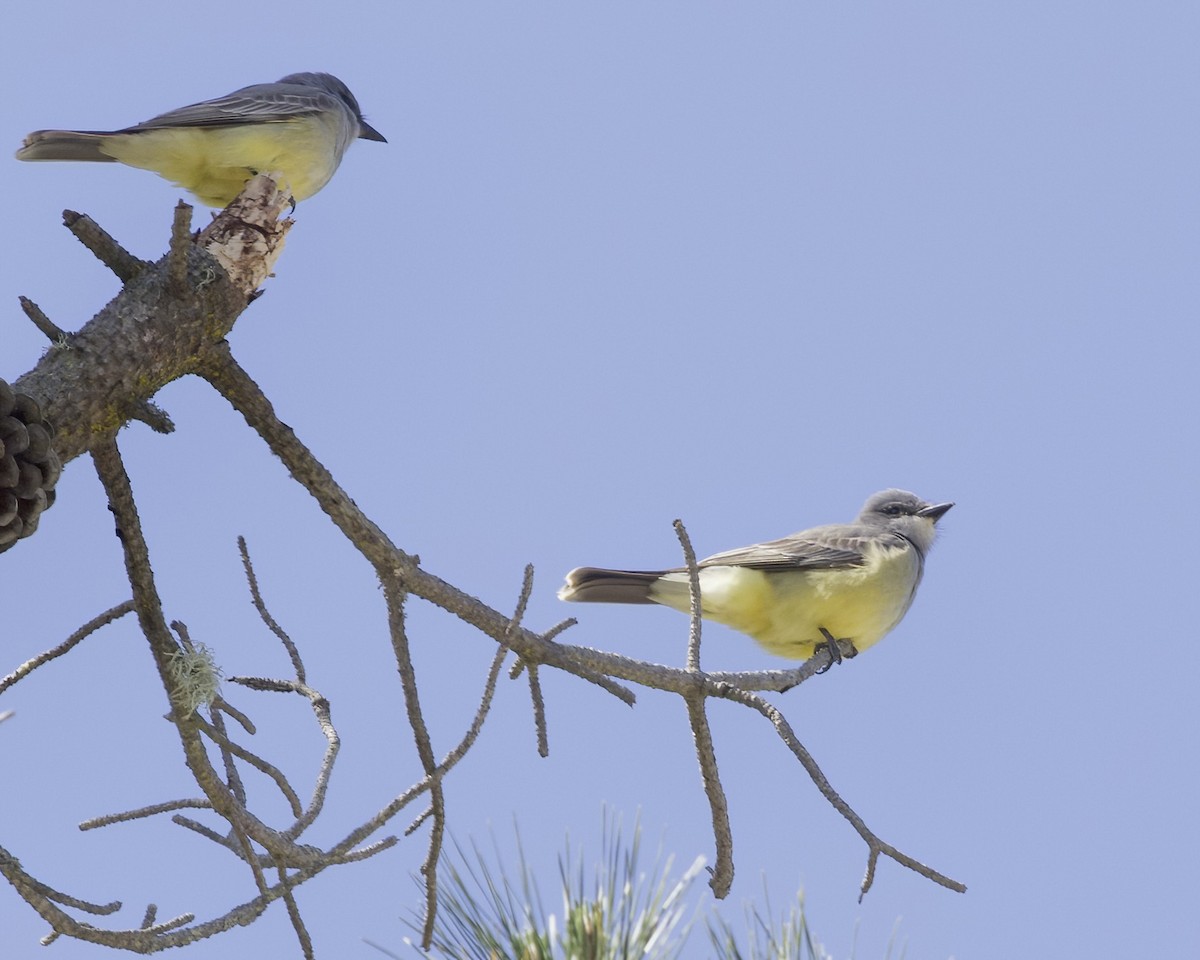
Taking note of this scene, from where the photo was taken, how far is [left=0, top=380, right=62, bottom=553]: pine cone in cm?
242

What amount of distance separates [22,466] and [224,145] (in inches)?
120

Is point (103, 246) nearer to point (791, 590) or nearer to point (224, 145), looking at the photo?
point (224, 145)

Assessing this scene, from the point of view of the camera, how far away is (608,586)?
6.72 metres

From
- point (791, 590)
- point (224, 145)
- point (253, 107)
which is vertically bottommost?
point (791, 590)

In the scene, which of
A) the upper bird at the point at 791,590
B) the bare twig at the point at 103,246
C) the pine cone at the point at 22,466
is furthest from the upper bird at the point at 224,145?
the pine cone at the point at 22,466

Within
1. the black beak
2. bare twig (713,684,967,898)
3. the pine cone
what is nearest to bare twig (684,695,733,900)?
bare twig (713,684,967,898)

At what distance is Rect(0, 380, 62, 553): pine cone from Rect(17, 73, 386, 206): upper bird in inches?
105

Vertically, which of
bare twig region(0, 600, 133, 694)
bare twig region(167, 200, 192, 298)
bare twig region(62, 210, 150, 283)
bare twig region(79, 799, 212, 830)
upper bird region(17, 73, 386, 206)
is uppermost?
upper bird region(17, 73, 386, 206)

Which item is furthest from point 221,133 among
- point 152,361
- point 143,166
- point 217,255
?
point 152,361

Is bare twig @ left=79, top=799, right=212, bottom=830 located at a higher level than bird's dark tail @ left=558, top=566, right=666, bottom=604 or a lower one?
lower

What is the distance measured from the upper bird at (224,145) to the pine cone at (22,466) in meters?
2.66

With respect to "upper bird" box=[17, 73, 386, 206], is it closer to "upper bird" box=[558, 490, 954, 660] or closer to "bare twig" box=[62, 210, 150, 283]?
"bare twig" box=[62, 210, 150, 283]

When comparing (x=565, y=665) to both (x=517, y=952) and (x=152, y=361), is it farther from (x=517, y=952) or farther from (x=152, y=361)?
(x=152, y=361)

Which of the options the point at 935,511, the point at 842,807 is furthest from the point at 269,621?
the point at 935,511
